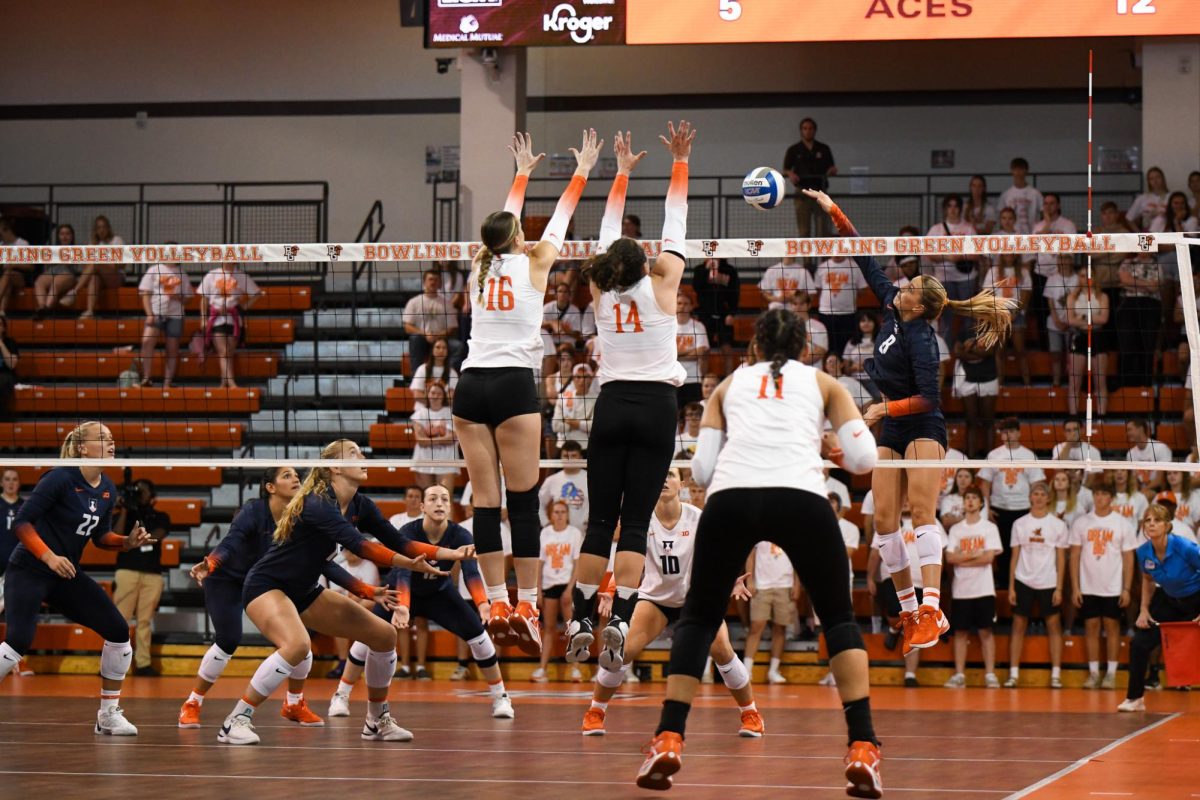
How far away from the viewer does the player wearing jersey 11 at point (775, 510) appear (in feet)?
22.5

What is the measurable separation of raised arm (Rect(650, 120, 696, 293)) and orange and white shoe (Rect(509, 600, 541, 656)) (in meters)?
1.88

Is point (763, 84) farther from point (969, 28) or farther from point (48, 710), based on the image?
point (48, 710)

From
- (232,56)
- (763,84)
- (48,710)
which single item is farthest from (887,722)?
(232,56)

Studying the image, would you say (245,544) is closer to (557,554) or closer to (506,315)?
(506,315)

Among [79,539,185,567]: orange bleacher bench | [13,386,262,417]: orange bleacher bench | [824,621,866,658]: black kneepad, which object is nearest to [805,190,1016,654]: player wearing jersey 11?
[824,621,866,658]: black kneepad

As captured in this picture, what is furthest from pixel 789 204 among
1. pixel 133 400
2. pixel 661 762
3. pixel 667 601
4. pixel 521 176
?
pixel 661 762

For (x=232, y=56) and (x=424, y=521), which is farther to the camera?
(x=232, y=56)

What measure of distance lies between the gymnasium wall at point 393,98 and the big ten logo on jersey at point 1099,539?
7806 millimetres

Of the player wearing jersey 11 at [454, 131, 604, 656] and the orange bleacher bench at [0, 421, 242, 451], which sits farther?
Answer: the orange bleacher bench at [0, 421, 242, 451]

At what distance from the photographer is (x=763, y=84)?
2228 centimetres

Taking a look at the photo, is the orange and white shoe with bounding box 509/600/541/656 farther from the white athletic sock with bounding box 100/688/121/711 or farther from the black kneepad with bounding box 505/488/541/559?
the white athletic sock with bounding box 100/688/121/711

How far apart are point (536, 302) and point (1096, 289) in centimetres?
1024

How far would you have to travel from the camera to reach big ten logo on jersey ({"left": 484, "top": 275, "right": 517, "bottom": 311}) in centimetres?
842

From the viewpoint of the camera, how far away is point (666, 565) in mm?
10680
